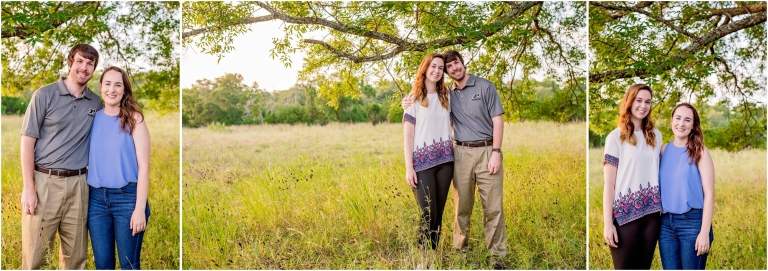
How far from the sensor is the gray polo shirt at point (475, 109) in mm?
3805

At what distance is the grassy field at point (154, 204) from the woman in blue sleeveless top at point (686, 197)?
3657mm

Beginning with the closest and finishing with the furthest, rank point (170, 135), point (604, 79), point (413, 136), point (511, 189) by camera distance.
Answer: point (413, 136) → point (604, 79) → point (511, 189) → point (170, 135)

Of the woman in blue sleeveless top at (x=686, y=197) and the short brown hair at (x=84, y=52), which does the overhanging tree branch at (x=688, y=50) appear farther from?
the short brown hair at (x=84, y=52)

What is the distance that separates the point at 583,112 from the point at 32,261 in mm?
5481

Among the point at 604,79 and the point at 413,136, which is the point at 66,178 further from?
the point at 604,79

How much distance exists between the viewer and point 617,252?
329 cm

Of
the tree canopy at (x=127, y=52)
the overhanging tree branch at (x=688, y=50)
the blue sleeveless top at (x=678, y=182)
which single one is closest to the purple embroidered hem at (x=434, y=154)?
the blue sleeveless top at (x=678, y=182)

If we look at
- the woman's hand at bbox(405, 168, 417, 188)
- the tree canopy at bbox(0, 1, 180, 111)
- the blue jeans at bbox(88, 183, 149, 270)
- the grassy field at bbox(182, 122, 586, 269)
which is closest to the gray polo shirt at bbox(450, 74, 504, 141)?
the woman's hand at bbox(405, 168, 417, 188)

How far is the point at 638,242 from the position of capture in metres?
3.26

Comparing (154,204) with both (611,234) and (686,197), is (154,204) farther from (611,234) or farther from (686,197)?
(686,197)

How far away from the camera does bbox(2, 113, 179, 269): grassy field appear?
4.71 metres

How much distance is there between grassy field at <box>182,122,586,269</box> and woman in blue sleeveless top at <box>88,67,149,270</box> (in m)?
1.05

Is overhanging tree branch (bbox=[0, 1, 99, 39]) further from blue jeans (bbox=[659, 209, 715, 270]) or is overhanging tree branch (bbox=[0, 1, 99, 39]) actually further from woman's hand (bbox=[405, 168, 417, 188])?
blue jeans (bbox=[659, 209, 715, 270])

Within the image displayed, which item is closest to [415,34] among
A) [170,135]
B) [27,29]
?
[27,29]
